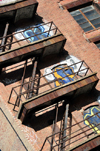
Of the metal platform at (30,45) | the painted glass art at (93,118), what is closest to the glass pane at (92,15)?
the metal platform at (30,45)

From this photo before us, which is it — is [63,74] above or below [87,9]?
below

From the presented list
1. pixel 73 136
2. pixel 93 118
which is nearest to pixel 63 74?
pixel 93 118

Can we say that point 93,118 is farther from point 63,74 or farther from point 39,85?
point 39,85

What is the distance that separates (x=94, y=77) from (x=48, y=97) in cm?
419

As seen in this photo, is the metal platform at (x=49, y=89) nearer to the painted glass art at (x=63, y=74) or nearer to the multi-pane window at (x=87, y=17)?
the painted glass art at (x=63, y=74)

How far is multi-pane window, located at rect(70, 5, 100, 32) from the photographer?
33.4 m

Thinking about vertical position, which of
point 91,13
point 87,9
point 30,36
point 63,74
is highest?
point 87,9

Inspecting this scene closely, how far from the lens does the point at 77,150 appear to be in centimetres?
2330

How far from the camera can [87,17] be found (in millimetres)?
34094

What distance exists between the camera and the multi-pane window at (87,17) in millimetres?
33375

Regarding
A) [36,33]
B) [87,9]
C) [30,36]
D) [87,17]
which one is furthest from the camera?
[87,9]

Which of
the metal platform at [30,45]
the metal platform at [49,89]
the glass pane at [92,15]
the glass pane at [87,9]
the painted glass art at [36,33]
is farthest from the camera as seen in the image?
the glass pane at [87,9]

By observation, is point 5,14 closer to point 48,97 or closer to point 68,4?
point 68,4

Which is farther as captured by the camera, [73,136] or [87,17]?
[87,17]
